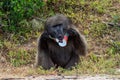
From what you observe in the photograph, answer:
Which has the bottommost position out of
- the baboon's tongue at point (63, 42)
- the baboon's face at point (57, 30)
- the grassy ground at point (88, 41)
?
the grassy ground at point (88, 41)

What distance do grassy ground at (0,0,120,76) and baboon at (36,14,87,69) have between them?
25 cm

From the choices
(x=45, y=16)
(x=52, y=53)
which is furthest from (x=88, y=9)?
(x=52, y=53)

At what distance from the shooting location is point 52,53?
9133 mm

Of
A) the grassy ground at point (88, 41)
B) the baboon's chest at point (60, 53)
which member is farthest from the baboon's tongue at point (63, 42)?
the grassy ground at point (88, 41)

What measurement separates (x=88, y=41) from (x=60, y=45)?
83.2 inches

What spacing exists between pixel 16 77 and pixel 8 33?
3.08m

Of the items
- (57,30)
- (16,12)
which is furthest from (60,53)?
(16,12)

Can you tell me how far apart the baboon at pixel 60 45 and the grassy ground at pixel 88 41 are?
250 millimetres

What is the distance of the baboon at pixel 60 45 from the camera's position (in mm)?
8773

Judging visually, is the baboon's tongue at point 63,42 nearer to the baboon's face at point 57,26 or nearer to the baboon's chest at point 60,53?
the baboon's face at point 57,26

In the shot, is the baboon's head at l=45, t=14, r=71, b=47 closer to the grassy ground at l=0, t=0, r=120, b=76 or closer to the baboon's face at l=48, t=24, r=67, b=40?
the baboon's face at l=48, t=24, r=67, b=40

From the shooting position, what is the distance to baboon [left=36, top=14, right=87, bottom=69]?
345 inches

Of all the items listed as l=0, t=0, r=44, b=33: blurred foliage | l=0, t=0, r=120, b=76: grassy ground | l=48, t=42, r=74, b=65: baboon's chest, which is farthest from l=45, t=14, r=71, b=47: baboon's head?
l=0, t=0, r=44, b=33: blurred foliage

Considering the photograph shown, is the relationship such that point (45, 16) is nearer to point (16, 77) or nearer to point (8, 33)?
point (8, 33)
